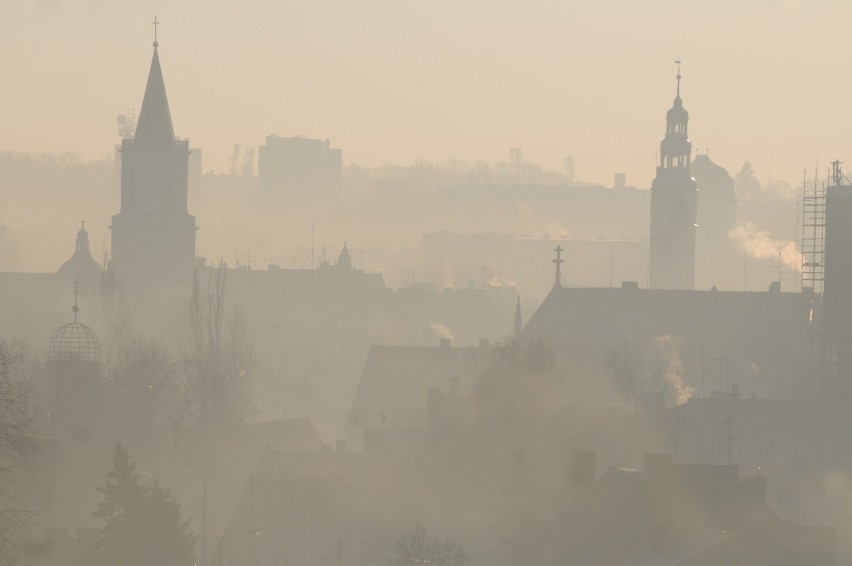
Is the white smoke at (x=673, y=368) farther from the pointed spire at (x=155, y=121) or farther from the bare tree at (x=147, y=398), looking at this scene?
the pointed spire at (x=155, y=121)

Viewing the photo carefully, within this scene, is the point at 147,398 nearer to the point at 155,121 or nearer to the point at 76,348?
the point at 76,348

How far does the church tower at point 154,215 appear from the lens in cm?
17762

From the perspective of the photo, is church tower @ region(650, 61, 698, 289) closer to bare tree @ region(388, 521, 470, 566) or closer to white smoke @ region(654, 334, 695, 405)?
white smoke @ region(654, 334, 695, 405)

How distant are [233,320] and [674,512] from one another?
107 metres

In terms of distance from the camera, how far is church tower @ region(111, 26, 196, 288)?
177625 millimetres

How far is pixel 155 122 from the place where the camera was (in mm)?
175875

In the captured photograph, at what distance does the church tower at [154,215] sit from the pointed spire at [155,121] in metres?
0.07

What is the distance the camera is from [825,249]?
322ft

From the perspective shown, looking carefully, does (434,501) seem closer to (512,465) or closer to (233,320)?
(512,465)

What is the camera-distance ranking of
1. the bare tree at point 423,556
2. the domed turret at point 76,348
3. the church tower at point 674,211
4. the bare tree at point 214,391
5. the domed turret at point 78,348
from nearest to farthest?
the bare tree at point 423,556 → the bare tree at point 214,391 → the domed turret at point 76,348 → the domed turret at point 78,348 → the church tower at point 674,211

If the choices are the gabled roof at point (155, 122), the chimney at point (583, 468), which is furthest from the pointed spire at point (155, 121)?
the chimney at point (583, 468)

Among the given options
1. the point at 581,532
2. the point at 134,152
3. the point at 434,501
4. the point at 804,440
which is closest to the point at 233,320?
the point at 134,152

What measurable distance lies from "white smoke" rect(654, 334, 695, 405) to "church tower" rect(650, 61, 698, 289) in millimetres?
39340

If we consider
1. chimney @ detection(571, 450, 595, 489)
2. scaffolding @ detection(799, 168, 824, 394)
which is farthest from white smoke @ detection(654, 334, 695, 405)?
chimney @ detection(571, 450, 595, 489)
